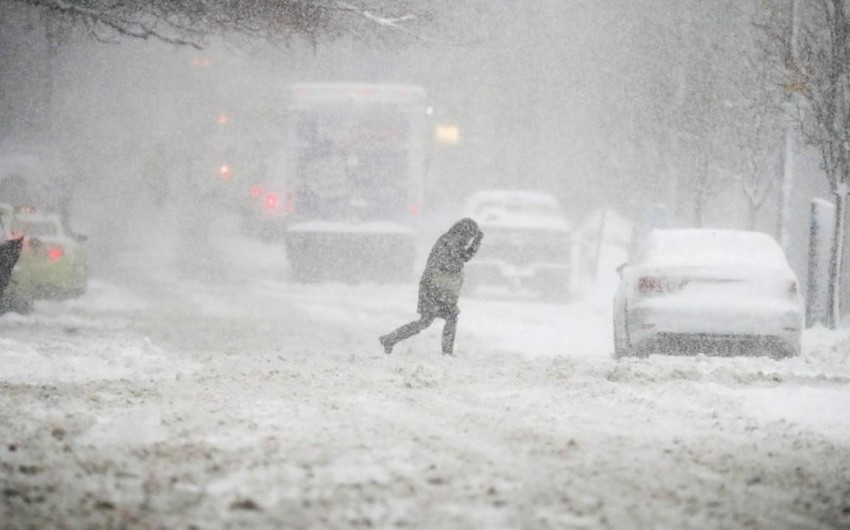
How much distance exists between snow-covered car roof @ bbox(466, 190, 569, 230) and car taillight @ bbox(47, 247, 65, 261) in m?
7.32

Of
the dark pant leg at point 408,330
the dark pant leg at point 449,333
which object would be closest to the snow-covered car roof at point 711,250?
the dark pant leg at point 449,333

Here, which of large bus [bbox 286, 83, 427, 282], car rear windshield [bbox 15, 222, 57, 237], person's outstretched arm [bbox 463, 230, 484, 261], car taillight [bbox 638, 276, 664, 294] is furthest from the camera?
large bus [bbox 286, 83, 427, 282]

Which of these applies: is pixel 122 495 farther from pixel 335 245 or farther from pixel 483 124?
pixel 483 124

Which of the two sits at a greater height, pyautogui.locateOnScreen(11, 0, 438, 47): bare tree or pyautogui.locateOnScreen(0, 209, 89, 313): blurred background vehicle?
pyautogui.locateOnScreen(11, 0, 438, 47): bare tree

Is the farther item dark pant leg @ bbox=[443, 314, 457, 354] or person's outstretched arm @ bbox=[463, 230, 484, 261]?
dark pant leg @ bbox=[443, 314, 457, 354]

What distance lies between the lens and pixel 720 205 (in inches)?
1213

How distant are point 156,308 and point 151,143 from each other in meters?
39.2

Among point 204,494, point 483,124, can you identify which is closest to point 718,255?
point 204,494

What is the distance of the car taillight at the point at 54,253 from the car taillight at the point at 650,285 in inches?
364

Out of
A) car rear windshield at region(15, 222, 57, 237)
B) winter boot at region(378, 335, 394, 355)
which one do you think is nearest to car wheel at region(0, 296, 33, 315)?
car rear windshield at region(15, 222, 57, 237)

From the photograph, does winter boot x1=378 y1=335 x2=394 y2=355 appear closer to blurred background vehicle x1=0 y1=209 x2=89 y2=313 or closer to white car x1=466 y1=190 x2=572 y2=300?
blurred background vehicle x1=0 y1=209 x2=89 y2=313

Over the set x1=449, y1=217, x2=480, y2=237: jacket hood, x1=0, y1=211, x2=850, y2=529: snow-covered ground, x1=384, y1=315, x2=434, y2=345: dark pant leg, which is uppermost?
x1=449, y1=217, x2=480, y2=237: jacket hood

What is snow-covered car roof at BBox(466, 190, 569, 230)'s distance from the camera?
18.8 m

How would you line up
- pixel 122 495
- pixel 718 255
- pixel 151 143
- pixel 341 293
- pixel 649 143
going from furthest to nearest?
pixel 151 143 < pixel 649 143 < pixel 341 293 < pixel 718 255 < pixel 122 495
